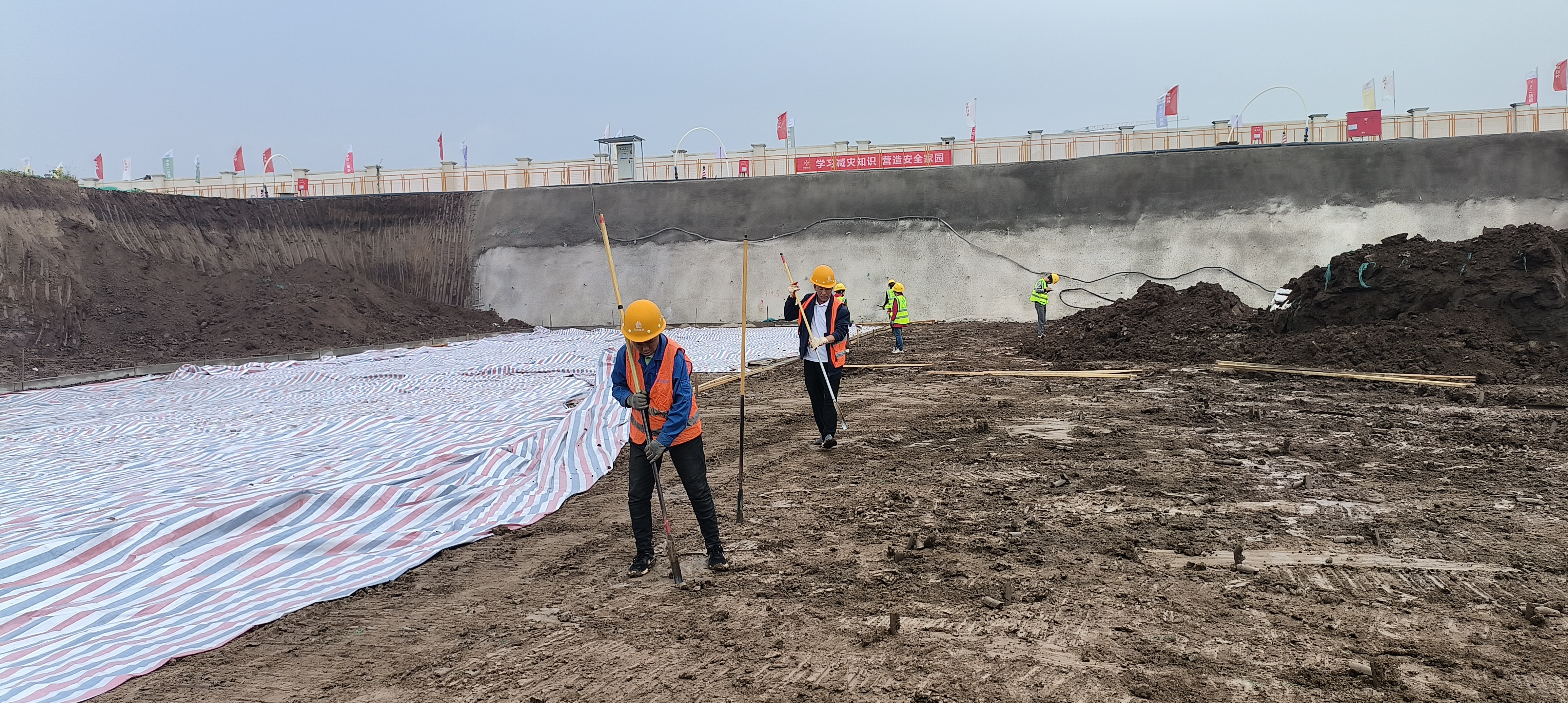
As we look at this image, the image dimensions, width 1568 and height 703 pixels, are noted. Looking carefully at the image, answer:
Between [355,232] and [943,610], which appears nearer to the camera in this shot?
[943,610]

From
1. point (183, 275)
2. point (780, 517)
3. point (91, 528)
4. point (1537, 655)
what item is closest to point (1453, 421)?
point (1537, 655)

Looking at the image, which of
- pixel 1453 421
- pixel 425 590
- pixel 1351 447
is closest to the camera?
pixel 425 590

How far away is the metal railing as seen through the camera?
27203 mm

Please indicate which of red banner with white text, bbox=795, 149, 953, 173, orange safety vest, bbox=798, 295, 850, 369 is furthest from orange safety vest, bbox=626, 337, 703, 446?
red banner with white text, bbox=795, 149, 953, 173

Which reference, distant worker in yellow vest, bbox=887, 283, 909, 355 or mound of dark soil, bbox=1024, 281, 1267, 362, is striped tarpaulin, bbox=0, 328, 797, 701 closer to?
distant worker in yellow vest, bbox=887, 283, 909, 355

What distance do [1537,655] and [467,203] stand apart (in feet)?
91.1

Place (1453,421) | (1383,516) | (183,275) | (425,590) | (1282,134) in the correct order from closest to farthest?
1. (425,590)
2. (1383,516)
3. (1453,421)
4. (183,275)
5. (1282,134)

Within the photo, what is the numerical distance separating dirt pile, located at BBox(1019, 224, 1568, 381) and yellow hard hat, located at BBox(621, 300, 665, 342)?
1000cm

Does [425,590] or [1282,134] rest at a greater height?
[1282,134]

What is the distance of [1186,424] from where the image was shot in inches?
324

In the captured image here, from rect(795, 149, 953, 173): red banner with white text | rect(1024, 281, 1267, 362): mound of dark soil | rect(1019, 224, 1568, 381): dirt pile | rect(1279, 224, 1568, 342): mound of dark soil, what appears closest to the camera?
rect(1019, 224, 1568, 381): dirt pile

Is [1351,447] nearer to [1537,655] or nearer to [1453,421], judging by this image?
[1453,421]

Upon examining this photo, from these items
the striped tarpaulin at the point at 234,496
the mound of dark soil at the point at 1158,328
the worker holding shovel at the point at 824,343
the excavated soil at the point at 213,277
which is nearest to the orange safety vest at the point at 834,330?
the worker holding shovel at the point at 824,343

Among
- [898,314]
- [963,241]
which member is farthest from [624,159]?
[898,314]
